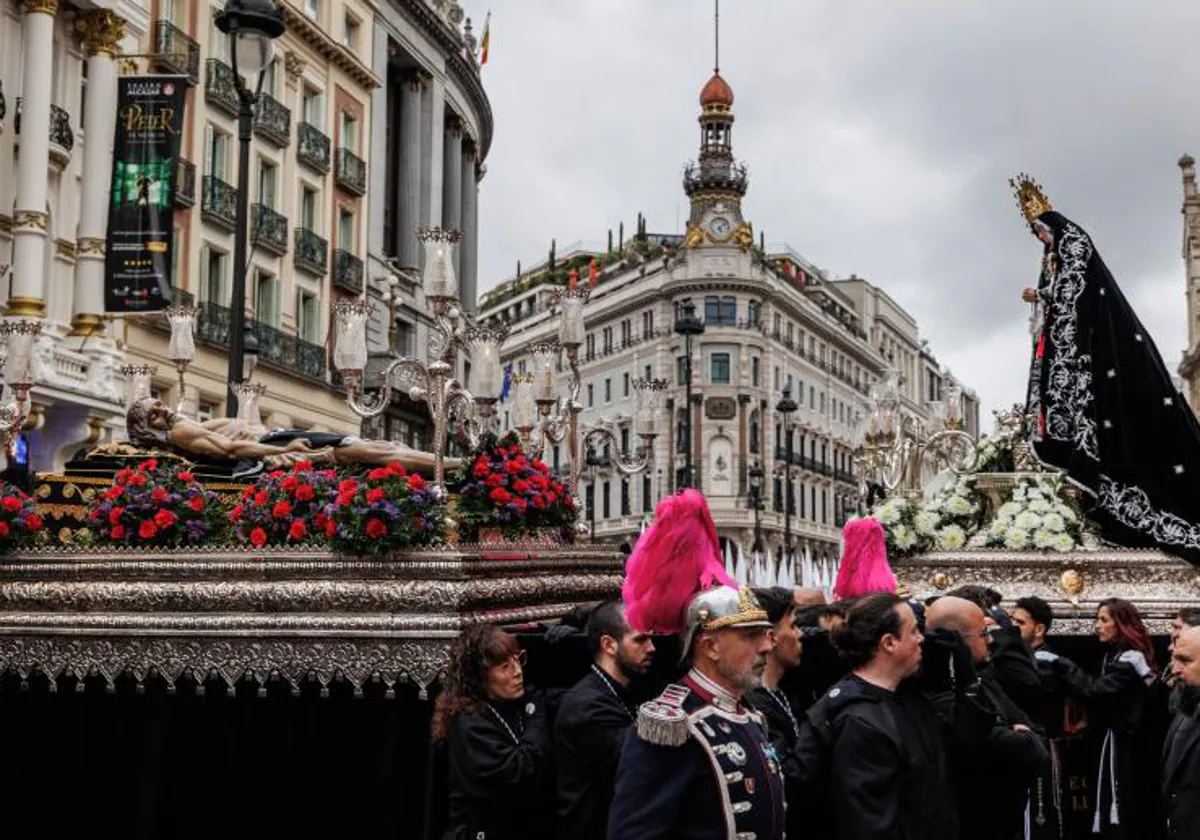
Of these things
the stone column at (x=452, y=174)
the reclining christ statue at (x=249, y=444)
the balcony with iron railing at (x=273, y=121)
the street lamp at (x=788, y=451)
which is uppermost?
the stone column at (x=452, y=174)

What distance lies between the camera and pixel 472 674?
18.6ft

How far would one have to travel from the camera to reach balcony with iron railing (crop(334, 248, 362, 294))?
3447 cm

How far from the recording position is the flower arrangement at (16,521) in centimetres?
730

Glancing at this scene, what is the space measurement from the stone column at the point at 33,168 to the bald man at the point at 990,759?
18086 mm

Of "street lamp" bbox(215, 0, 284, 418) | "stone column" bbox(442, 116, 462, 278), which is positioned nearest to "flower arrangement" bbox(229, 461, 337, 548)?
"street lamp" bbox(215, 0, 284, 418)

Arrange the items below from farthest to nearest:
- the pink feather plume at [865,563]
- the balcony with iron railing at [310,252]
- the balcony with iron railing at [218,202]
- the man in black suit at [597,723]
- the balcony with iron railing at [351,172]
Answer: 1. the balcony with iron railing at [351,172]
2. the balcony with iron railing at [310,252]
3. the balcony with iron railing at [218,202]
4. the pink feather plume at [865,563]
5. the man in black suit at [597,723]

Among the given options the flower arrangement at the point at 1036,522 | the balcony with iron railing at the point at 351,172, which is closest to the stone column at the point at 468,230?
the balcony with iron railing at the point at 351,172

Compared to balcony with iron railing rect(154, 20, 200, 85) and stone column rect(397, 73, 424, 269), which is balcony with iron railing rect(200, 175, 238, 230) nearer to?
balcony with iron railing rect(154, 20, 200, 85)

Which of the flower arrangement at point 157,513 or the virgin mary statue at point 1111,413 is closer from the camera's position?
the flower arrangement at point 157,513

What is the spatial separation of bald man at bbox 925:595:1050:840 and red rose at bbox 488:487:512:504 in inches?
97.8

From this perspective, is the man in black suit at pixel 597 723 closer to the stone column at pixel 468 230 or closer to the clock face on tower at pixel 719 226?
the stone column at pixel 468 230

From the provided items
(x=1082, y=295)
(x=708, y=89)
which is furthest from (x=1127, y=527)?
(x=708, y=89)

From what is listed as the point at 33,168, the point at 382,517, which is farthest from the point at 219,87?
the point at 382,517

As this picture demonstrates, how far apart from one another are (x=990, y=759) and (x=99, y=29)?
2174 centimetres
